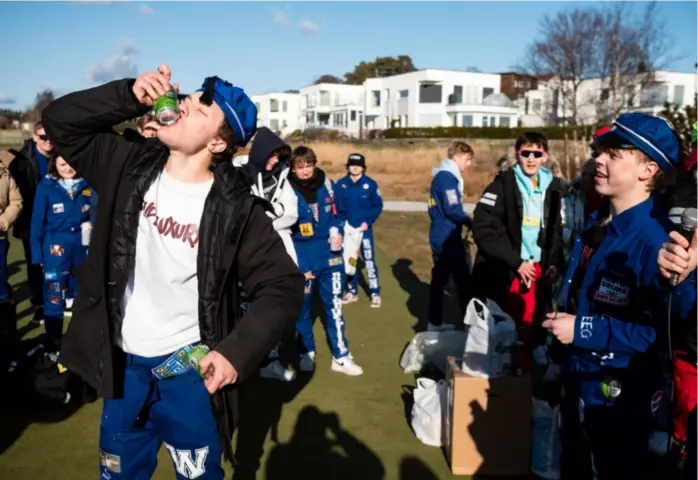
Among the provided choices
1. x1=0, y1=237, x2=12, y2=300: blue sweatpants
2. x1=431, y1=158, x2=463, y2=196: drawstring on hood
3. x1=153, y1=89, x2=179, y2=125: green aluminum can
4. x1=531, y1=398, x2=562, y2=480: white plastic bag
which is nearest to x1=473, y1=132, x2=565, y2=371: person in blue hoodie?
x1=531, y1=398, x2=562, y2=480: white plastic bag

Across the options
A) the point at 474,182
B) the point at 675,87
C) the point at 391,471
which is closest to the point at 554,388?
the point at 391,471

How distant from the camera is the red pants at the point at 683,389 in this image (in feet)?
11.1

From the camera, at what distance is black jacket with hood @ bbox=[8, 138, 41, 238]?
7.86m

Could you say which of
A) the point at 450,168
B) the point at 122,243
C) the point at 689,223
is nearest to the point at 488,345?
the point at 689,223

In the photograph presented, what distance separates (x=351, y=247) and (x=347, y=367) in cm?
305

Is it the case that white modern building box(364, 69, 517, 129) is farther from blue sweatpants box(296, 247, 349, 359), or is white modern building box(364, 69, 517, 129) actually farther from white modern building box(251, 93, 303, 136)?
blue sweatpants box(296, 247, 349, 359)

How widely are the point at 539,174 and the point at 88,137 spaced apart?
12.3 feet

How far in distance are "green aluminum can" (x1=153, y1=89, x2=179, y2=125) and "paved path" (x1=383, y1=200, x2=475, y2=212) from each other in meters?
17.7

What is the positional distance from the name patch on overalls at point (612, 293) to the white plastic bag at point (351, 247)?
6.07m

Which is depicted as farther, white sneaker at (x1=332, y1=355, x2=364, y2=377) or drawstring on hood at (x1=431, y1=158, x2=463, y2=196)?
drawstring on hood at (x1=431, y1=158, x2=463, y2=196)

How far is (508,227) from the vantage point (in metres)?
5.18

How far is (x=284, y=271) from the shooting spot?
2.56 metres

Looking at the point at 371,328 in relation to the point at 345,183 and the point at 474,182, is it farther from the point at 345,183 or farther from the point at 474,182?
the point at 474,182

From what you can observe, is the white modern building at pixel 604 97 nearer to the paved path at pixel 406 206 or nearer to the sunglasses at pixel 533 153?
the paved path at pixel 406 206
